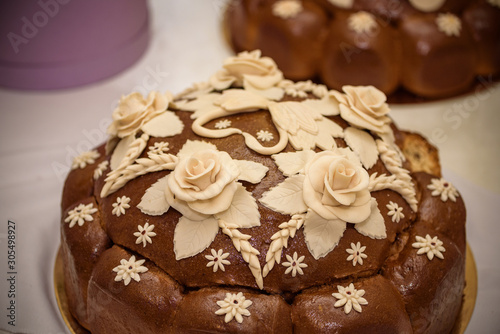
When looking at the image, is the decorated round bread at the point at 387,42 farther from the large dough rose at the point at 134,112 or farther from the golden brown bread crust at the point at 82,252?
the golden brown bread crust at the point at 82,252

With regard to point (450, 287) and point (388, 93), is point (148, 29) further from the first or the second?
point (450, 287)

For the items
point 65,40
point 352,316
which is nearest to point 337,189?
point 352,316

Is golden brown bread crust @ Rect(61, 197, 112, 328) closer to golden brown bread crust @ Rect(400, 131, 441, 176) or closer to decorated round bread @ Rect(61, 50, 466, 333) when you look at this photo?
decorated round bread @ Rect(61, 50, 466, 333)

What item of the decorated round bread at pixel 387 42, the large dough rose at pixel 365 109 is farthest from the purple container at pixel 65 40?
the large dough rose at pixel 365 109

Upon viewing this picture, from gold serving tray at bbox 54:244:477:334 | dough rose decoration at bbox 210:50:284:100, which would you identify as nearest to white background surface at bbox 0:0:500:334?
gold serving tray at bbox 54:244:477:334

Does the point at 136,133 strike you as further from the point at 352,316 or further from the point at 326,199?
the point at 352,316
